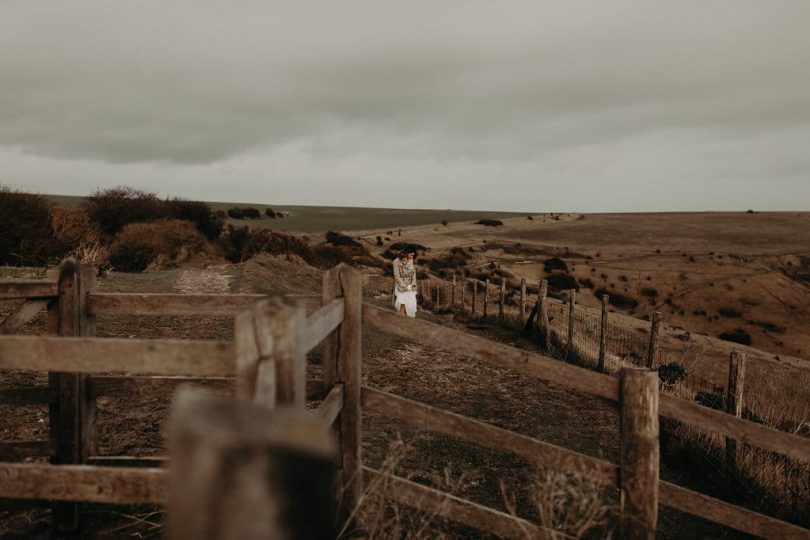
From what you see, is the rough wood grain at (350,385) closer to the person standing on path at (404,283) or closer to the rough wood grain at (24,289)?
the rough wood grain at (24,289)

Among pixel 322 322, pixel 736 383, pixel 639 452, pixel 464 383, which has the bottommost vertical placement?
pixel 464 383

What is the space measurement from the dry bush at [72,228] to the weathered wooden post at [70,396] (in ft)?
57.8

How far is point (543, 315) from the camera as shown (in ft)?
45.9

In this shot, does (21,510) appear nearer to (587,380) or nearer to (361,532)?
(361,532)

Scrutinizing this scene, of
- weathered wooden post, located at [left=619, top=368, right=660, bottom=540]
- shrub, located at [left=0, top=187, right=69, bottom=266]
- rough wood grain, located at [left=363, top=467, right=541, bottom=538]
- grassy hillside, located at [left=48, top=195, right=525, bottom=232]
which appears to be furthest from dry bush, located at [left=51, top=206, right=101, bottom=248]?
grassy hillside, located at [left=48, top=195, right=525, bottom=232]

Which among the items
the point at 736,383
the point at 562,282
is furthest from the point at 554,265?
the point at 736,383

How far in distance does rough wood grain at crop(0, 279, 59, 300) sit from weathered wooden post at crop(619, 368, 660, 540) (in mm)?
3322

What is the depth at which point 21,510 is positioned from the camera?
375 cm

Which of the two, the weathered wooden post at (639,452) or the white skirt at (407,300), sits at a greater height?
the weathered wooden post at (639,452)

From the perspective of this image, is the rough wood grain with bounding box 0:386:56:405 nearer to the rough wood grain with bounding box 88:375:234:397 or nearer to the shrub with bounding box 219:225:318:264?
the rough wood grain with bounding box 88:375:234:397

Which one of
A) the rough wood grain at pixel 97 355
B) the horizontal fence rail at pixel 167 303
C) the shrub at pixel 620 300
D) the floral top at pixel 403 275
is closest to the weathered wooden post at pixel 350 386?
the horizontal fence rail at pixel 167 303

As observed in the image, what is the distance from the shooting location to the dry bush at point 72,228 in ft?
65.2

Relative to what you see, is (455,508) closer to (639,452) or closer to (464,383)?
(639,452)

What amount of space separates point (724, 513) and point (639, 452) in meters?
0.80
